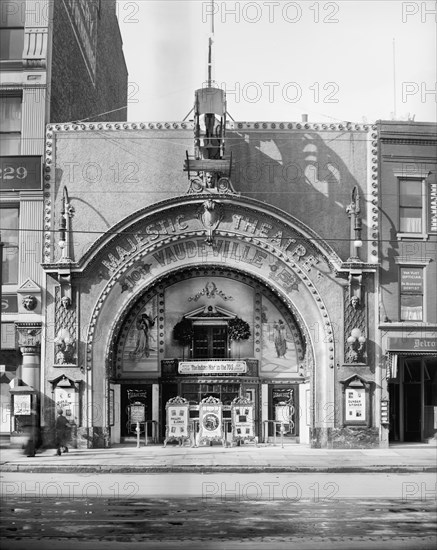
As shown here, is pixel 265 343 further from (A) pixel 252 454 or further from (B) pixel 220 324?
(A) pixel 252 454

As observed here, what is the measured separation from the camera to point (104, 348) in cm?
3188

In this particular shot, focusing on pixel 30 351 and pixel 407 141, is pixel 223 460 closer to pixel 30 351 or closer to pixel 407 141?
pixel 30 351

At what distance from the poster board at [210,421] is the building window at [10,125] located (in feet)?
36.3

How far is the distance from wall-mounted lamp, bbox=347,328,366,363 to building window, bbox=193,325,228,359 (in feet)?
15.6

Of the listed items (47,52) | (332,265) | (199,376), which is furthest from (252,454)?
(47,52)

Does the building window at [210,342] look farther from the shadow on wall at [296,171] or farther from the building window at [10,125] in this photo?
the building window at [10,125]

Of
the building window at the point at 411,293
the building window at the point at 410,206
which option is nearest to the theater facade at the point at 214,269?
the building window at the point at 410,206

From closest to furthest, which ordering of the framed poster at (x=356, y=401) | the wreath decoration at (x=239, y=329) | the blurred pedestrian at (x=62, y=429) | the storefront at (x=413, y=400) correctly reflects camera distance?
the blurred pedestrian at (x=62, y=429), the framed poster at (x=356, y=401), the wreath decoration at (x=239, y=329), the storefront at (x=413, y=400)

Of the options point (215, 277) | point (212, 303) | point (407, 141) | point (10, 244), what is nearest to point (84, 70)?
point (10, 244)

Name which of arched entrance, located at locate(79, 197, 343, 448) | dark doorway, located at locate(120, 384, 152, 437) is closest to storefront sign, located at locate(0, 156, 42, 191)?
arched entrance, located at locate(79, 197, 343, 448)

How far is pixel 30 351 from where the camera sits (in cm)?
3172

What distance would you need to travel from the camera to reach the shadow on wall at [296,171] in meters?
32.4

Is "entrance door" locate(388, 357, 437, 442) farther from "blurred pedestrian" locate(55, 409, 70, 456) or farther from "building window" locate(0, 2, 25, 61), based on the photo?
"building window" locate(0, 2, 25, 61)

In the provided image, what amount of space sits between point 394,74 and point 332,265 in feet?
22.1
